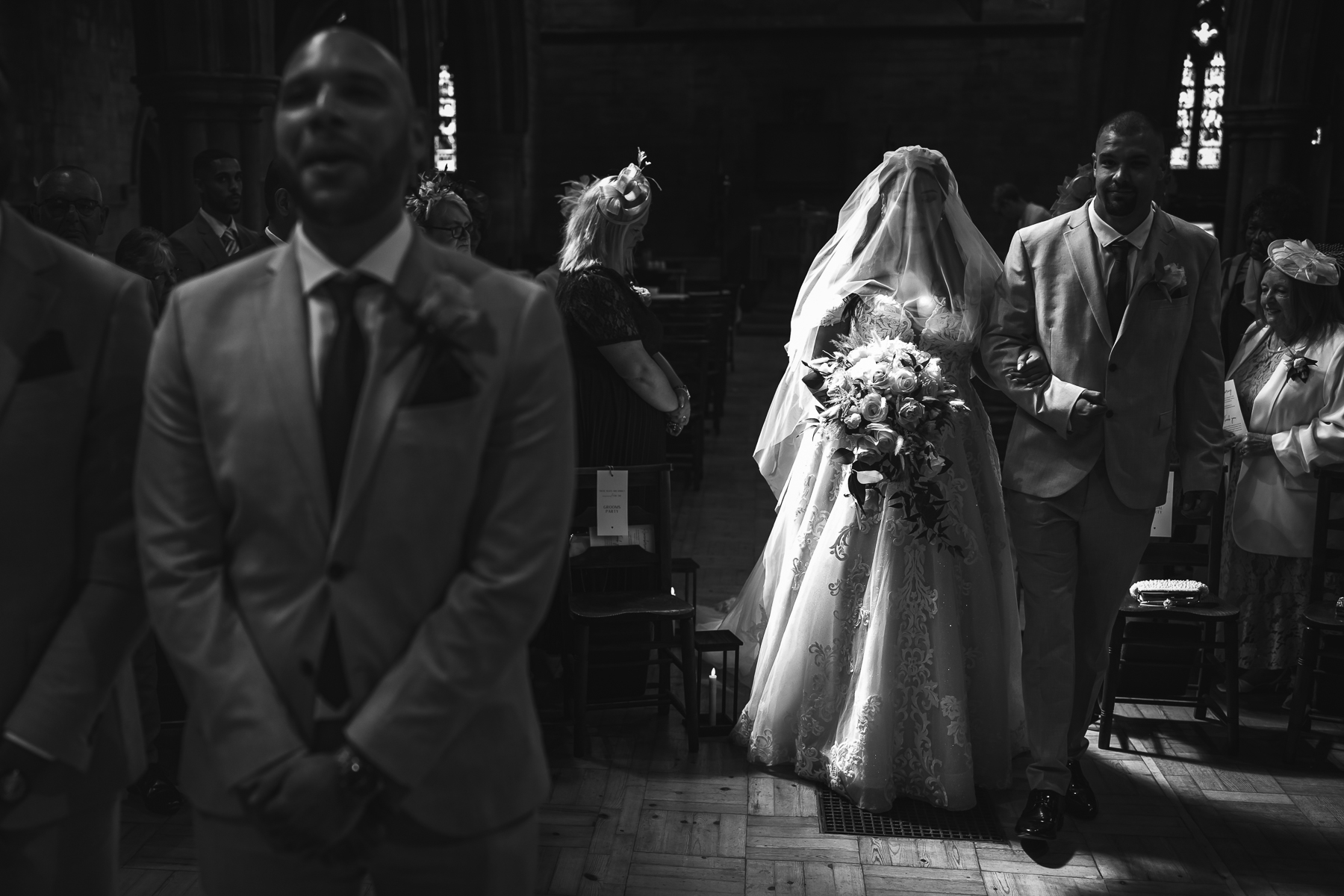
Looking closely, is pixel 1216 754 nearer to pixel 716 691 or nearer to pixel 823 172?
pixel 716 691

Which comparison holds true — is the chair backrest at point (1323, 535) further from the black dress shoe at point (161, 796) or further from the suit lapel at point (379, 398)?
the black dress shoe at point (161, 796)

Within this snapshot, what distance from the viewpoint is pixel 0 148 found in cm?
171

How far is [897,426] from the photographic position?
12.3 ft

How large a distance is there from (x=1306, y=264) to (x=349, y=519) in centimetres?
406

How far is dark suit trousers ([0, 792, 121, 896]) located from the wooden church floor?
1.54m

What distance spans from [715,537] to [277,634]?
570 centimetres

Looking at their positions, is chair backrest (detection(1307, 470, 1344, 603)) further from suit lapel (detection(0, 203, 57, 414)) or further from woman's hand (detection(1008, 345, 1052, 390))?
suit lapel (detection(0, 203, 57, 414))

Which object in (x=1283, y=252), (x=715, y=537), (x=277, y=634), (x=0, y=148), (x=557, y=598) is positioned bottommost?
(x=715, y=537)

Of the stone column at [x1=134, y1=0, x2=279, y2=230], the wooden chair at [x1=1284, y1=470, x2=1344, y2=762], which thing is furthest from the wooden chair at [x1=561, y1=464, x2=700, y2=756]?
the stone column at [x1=134, y1=0, x2=279, y2=230]

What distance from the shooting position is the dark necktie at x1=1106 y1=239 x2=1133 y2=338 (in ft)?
11.5

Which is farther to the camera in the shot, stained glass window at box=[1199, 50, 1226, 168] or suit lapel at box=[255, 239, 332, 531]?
stained glass window at box=[1199, 50, 1226, 168]

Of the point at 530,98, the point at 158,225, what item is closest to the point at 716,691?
the point at 158,225

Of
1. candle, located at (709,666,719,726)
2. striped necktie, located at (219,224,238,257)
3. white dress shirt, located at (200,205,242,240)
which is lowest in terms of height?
candle, located at (709,666,719,726)

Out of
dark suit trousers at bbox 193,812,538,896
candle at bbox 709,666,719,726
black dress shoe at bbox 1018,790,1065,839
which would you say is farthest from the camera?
candle at bbox 709,666,719,726
